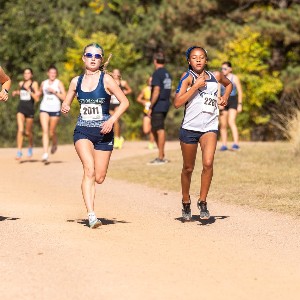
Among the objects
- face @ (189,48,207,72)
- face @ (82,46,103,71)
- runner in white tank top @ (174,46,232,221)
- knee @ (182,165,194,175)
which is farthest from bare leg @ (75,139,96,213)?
face @ (189,48,207,72)

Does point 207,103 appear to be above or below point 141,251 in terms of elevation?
above

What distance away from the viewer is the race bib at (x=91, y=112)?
1000cm

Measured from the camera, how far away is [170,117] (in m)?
41.3

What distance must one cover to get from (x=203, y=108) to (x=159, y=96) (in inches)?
293

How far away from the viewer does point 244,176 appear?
52.1 feet

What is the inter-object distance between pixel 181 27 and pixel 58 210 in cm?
2722

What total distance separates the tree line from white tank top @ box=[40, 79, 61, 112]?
46.5 ft

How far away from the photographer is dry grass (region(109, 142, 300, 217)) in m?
12.9

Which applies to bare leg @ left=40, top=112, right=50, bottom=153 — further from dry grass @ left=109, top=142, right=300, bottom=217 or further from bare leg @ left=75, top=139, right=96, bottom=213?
bare leg @ left=75, top=139, right=96, bottom=213

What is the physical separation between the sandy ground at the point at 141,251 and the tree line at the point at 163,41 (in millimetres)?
20593

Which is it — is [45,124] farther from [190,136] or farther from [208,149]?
[208,149]

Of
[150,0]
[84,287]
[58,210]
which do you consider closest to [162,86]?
[58,210]

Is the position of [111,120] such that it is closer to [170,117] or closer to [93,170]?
[93,170]

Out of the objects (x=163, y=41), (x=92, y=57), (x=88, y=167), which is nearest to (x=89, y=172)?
(x=88, y=167)
